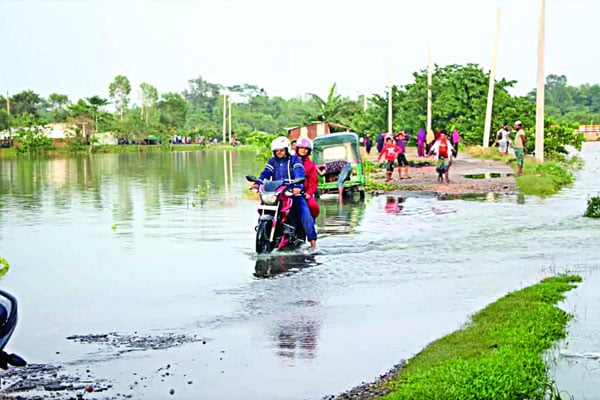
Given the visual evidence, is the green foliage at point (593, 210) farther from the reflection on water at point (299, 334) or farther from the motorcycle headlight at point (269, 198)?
the reflection on water at point (299, 334)

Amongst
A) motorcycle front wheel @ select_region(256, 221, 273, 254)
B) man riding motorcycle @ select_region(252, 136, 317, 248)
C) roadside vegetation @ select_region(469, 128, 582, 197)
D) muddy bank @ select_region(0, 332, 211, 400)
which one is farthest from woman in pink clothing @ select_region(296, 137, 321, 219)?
roadside vegetation @ select_region(469, 128, 582, 197)

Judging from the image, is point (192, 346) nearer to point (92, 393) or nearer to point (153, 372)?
point (153, 372)

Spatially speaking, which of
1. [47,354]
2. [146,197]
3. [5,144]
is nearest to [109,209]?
[146,197]

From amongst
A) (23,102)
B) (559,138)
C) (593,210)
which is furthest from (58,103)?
(593,210)

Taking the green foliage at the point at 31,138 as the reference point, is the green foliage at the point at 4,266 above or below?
below

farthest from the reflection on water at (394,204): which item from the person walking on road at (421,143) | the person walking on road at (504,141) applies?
the person walking on road at (421,143)

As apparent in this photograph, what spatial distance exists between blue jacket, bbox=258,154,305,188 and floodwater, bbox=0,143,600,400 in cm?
130

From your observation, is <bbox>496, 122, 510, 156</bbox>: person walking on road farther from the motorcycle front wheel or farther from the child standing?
the motorcycle front wheel

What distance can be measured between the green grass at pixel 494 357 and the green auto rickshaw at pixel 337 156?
15540 millimetres

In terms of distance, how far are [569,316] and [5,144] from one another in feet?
294

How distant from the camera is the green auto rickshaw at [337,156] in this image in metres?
25.2

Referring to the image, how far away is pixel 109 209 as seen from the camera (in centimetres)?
2389

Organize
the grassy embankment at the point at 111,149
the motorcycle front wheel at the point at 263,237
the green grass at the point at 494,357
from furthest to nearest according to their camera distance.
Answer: the grassy embankment at the point at 111,149, the motorcycle front wheel at the point at 263,237, the green grass at the point at 494,357

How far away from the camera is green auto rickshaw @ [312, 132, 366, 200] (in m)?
25.2
